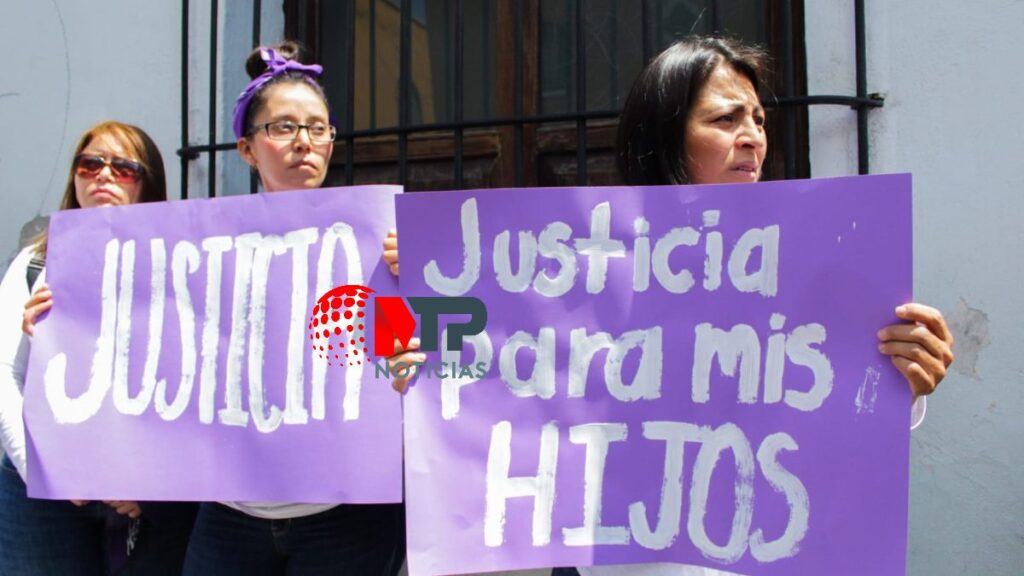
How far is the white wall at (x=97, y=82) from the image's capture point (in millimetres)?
2848

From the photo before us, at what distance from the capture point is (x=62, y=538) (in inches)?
71.9

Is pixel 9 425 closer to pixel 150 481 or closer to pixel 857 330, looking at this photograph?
pixel 150 481

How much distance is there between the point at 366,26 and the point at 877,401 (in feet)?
→ 7.07

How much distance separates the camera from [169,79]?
2.87m

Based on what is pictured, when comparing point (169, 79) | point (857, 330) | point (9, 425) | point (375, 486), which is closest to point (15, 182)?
point (169, 79)

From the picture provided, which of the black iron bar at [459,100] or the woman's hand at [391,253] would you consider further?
the black iron bar at [459,100]

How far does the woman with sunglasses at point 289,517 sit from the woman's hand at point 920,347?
96 centimetres

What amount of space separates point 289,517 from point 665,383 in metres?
0.73

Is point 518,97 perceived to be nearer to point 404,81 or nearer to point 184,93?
point 404,81

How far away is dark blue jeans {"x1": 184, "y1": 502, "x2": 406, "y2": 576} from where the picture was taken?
5.22 feet

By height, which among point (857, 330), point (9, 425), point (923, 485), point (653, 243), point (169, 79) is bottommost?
point (923, 485)

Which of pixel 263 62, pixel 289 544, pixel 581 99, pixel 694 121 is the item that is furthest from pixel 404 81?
pixel 289 544

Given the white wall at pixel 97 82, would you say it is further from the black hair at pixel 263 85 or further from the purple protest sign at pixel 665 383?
the purple protest sign at pixel 665 383

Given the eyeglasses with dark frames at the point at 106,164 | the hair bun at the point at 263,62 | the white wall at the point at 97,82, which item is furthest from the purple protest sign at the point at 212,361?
the white wall at the point at 97,82
